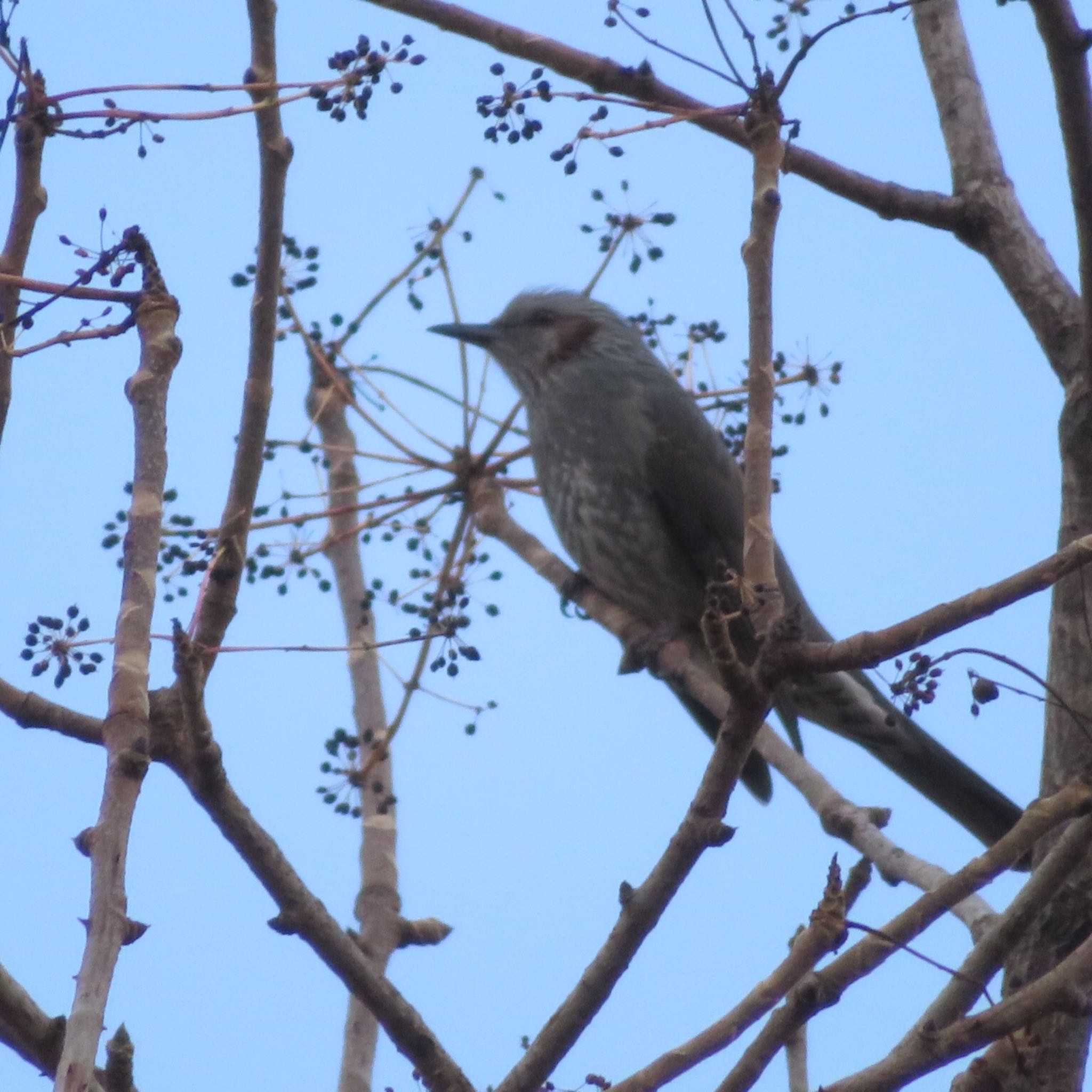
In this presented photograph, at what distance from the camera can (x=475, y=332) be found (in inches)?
235

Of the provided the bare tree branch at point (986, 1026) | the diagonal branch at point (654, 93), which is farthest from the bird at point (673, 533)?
the bare tree branch at point (986, 1026)

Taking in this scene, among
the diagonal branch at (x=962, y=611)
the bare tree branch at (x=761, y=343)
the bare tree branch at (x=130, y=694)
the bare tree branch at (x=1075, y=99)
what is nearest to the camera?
the bare tree branch at (x=130, y=694)

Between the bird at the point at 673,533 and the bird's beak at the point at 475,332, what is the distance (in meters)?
0.01

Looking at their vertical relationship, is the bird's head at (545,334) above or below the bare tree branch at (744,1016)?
above

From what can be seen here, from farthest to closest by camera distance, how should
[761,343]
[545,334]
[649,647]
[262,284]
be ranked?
1. [545,334]
2. [649,647]
3. [262,284]
4. [761,343]

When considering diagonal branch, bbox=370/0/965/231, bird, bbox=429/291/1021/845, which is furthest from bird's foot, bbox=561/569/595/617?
diagonal branch, bbox=370/0/965/231

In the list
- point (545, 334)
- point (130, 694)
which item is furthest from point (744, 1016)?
point (545, 334)

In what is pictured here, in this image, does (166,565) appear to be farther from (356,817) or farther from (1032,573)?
(1032,573)

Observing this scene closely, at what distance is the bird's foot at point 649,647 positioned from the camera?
16.8 feet

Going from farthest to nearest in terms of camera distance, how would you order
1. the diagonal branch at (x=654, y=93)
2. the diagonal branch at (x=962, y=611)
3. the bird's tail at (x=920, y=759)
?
the bird's tail at (x=920, y=759) → the diagonal branch at (x=654, y=93) → the diagonal branch at (x=962, y=611)

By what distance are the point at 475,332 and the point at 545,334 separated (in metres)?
0.34

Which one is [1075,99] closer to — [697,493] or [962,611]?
[962,611]

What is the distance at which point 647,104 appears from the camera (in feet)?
9.69

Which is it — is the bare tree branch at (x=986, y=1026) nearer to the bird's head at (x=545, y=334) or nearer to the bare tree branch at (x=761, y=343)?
the bare tree branch at (x=761, y=343)
